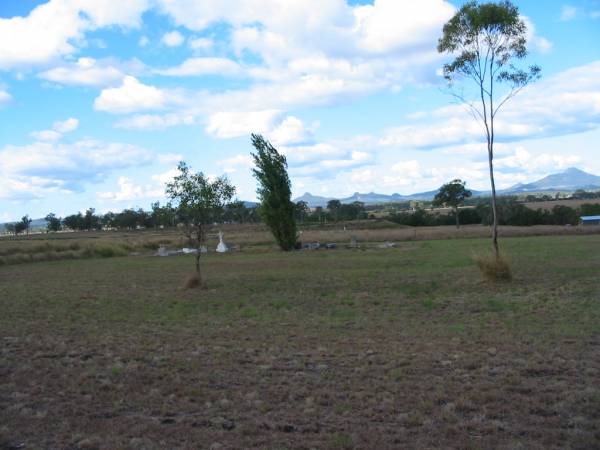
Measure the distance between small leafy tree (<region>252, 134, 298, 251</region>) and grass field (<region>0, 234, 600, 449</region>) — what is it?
1225 inches

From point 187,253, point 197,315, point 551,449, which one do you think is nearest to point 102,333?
point 197,315

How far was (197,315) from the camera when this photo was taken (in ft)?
54.2

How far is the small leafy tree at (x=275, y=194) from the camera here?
51.5m

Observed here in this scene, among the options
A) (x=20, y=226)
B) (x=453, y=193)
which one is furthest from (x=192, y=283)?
(x=20, y=226)

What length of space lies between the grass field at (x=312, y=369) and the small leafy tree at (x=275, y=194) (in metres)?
31.1

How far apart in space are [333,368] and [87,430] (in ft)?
13.3

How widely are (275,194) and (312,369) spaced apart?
43.1m

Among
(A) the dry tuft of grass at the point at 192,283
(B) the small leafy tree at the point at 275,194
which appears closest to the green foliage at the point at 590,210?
(B) the small leafy tree at the point at 275,194

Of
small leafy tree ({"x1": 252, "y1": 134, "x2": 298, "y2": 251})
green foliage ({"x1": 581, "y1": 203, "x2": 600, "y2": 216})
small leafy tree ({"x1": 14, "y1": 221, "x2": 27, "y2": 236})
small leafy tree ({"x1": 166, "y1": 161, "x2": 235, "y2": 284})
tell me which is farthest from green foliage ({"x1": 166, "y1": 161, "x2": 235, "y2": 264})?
small leafy tree ({"x1": 14, "y1": 221, "x2": 27, "y2": 236})

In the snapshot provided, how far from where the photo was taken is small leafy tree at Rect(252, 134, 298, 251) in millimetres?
51531

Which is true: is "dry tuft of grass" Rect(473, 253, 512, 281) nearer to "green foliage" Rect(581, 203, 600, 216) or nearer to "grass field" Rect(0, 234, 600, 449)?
"grass field" Rect(0, 234, 600, 449)

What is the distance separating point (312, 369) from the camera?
366 inches

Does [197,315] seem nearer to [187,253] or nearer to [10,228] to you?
[187,253]

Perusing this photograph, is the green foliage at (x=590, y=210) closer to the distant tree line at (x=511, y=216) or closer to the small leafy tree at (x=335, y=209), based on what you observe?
the distant tree line at (x=511, y=216)
